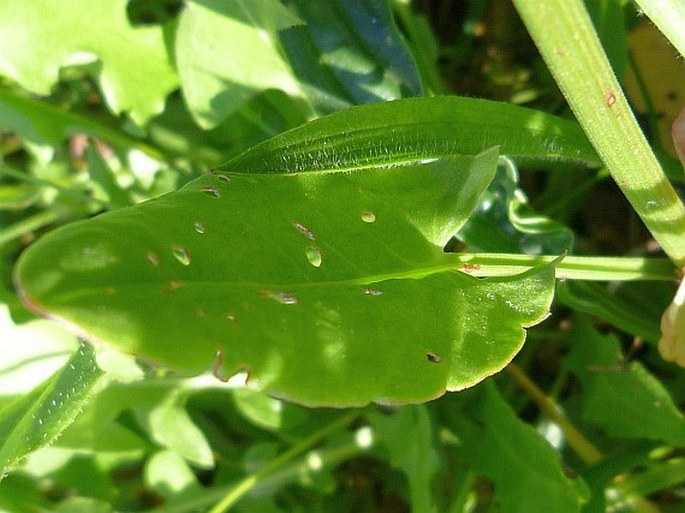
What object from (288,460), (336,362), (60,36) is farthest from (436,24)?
(336,362)

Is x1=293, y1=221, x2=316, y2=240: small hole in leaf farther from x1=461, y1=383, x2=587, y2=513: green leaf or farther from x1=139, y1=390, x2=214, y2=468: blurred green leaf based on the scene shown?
x1=139, y1=390, x2=214, y2=468: blurred green leaf

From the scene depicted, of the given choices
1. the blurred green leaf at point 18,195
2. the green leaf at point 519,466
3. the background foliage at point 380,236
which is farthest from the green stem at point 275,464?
the blurred green leaf at point 18,195

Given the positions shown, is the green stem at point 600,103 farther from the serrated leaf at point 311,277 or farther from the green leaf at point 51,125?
the green leaf at point 51,125

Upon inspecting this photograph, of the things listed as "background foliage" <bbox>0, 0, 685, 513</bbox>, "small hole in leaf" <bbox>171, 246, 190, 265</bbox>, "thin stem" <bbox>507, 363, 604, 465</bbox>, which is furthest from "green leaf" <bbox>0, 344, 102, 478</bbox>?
"thin stem" <bbox>507, 363, 604, 465</bbox>

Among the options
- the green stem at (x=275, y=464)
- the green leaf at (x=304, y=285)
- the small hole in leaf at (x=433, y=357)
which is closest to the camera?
the green leaf at (x=304, y=285)

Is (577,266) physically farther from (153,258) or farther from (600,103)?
(153,258)

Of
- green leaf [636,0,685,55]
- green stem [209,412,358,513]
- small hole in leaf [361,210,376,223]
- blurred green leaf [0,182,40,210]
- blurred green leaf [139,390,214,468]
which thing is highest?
green leaf [636,0,685,55]
